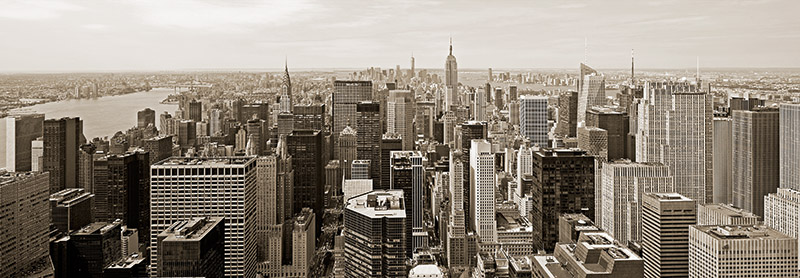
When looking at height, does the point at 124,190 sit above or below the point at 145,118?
below

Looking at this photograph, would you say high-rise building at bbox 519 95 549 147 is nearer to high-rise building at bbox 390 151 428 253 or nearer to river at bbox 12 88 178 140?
high-rise building at bbox 390 151 428 253

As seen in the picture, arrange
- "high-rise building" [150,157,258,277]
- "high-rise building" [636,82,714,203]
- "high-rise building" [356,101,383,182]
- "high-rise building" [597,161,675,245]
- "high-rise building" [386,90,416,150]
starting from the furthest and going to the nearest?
"high-rise building" [386,90,416,150]
"high-rise building" [356,101,383,182]
"high-rise building" [636,82,714,203]
"high-rise building" [597,161,675,245]
"high-rise building" [150,157,258,277]

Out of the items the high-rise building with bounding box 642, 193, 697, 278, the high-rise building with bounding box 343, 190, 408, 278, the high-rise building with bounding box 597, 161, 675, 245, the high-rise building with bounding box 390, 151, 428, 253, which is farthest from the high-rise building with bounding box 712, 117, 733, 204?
the high-rise building with bounding box 390, 151, 428, 253

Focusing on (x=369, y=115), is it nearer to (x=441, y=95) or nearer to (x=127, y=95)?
(x=441, y=95)

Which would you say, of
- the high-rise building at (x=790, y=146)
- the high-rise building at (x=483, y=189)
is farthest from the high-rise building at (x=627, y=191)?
the high-rise building at (x=483, y=189)

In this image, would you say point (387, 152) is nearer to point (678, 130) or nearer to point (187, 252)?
point (678, 130)

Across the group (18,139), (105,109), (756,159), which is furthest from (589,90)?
(18,139)

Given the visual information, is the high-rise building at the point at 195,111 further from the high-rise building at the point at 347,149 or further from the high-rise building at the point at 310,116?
the high-rise building at the point at 347,149
